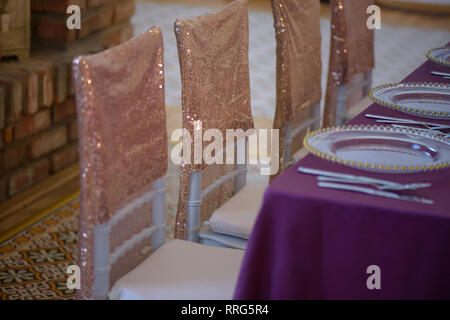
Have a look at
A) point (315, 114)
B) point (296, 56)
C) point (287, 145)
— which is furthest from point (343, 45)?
point (287, 145)

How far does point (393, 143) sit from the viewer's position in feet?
5.63

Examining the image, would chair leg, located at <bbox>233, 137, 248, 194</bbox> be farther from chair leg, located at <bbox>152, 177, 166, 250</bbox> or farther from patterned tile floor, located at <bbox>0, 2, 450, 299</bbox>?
patterned tile floor, located at <bbox>0, 2, 450, 299</bbox>

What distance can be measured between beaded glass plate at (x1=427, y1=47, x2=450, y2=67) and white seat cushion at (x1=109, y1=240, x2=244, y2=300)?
40.2 inches

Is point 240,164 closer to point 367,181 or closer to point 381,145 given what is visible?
point 381,145

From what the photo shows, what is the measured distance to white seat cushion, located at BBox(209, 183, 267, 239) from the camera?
2.06m

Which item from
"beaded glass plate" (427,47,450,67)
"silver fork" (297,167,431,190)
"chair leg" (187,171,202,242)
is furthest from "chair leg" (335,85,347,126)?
"silver fork" (297,167,431,190)

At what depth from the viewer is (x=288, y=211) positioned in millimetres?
1385

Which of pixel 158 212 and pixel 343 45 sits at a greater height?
pixel 343 45

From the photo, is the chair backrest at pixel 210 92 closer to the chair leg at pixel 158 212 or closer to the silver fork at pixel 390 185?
the chair leg at pixel 158 212

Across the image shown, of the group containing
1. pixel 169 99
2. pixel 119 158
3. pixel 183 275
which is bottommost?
pixel 169 99

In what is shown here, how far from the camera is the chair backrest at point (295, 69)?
8.02ft

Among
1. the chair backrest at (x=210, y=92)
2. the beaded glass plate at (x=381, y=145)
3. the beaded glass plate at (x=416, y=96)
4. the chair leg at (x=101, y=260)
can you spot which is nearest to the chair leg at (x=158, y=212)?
the chair backrest at (x=210, y=92)

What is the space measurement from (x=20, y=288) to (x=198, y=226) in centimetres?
81

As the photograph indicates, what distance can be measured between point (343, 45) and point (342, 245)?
1.73 m
